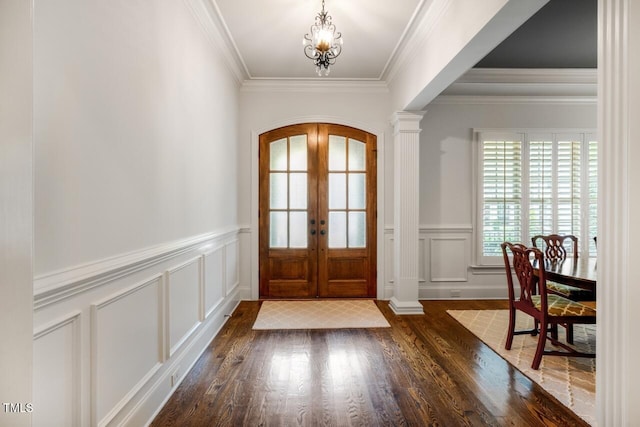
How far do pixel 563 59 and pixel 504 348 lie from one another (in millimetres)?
3342

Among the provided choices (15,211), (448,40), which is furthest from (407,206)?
(15,211)

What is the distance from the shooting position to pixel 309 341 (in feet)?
11.1

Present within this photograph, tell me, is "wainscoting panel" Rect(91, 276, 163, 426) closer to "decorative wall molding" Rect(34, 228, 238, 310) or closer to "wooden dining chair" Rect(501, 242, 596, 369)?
"decorative wall molding" Rect(34, 228, 238, 310)

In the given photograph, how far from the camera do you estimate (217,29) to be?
130 inches

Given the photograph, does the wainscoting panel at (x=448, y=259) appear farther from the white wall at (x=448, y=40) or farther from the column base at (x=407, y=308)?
the white wall at (x=448, y=40)

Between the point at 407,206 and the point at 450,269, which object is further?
the point at 450,269

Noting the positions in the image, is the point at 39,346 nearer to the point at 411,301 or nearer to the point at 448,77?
the point at 448,77

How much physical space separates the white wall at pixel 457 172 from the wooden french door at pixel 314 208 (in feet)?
2.49

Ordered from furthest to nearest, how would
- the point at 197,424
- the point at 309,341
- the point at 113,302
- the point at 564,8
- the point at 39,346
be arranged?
the point at 309,341
the point at 564,8
the point at 197,424
the point at 113,302
the point at 39,346

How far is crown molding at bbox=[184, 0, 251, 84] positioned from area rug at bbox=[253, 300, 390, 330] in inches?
113

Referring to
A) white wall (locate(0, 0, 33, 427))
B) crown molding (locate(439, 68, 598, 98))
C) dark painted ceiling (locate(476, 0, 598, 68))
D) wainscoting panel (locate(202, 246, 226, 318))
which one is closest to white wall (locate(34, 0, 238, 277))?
wainscoting panel (locate(202, 246, 226, 318))

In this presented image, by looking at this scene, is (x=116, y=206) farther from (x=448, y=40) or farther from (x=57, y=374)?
(x=448, y=40)

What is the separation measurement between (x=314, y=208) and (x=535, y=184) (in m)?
3.01

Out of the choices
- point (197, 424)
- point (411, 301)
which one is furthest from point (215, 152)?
point (411, 301)
